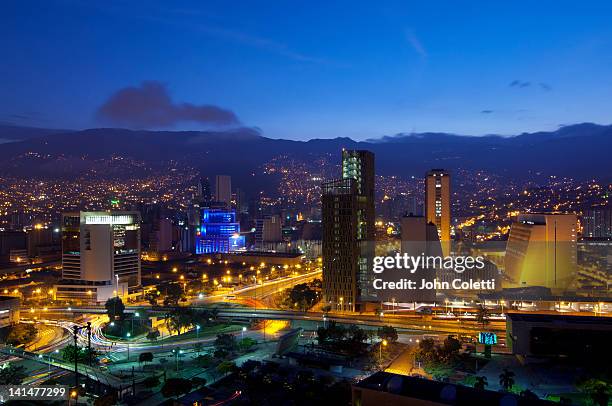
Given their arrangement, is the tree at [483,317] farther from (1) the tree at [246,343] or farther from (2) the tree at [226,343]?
(2) the tree at [226,343]

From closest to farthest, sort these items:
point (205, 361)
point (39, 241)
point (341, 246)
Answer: point (205, 361) → point (341, 246) → point (39, 241)

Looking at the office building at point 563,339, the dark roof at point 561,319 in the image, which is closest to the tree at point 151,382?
the office building at point 563,339

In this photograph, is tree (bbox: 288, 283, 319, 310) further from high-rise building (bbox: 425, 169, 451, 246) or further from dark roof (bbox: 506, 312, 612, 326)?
high-rise building (bbox: 425, 169, 451, 246)

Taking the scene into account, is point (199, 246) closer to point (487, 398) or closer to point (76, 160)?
point (487, 398)

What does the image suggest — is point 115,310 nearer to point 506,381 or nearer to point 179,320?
point 179,320

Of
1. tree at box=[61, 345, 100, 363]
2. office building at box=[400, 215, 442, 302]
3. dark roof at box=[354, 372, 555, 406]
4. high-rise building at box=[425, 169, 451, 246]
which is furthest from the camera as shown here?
high-rise building at box=[425, 169, 451, 246]

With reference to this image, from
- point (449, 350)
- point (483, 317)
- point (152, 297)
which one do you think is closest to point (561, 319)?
point (449, 350)

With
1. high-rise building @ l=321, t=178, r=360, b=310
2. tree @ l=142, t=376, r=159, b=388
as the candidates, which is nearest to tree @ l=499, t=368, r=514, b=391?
tree @ l=142, t=376, r=159, b=388
